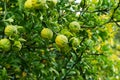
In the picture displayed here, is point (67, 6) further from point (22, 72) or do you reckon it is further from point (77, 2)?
point (22, 72)

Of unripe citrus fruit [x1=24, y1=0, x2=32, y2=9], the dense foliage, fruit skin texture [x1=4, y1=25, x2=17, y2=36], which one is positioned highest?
unripe citrus fruit [x1=24, y1=0, x2=32, y2=9]

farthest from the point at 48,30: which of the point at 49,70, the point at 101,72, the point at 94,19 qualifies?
the point at 101,72

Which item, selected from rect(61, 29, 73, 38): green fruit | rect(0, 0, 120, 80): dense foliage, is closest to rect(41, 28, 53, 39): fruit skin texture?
rect(0, 0, 120, 80): dense foliage

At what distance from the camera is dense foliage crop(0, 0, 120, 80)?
1145 mm

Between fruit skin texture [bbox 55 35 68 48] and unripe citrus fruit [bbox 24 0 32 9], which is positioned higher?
unripe citrus fruit [bbox 24 0 32 9]

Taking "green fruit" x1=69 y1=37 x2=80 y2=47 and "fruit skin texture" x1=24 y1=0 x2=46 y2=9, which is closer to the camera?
"fruit skin texture" x1=24 y1=0 x2=46 y2=9

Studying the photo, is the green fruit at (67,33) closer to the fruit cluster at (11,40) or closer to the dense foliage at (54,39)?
the dense foliage at (54,39)

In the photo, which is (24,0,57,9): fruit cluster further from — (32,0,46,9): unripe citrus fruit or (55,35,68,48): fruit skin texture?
Result: (55,35,68,48): fruit skin texture

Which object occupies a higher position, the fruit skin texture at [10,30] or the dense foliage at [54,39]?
the fruit skin texture at [10,30]

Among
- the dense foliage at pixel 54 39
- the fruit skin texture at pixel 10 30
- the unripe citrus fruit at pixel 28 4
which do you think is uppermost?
the unripe citrus fruit at pixel 28 4

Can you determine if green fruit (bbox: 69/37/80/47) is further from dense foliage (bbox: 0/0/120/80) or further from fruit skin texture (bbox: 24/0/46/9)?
fruit skin texture (bbox: 24/0/46/9)

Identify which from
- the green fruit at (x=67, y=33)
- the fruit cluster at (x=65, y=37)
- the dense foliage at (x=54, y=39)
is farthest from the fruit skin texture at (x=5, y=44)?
the green fruit at (x=67, y=33)

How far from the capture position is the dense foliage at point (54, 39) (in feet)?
3.76

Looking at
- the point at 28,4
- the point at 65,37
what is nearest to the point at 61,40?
the point at 65,37
